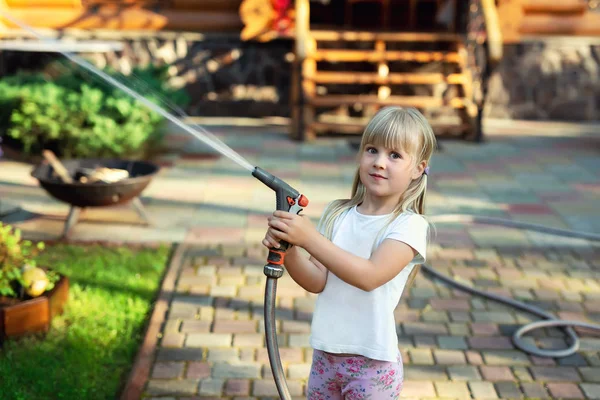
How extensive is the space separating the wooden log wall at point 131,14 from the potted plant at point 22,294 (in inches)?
303

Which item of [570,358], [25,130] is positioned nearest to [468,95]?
[25,130]

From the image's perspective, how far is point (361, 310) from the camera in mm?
2475

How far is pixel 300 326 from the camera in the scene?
4457mm

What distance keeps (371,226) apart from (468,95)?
840 centimetres

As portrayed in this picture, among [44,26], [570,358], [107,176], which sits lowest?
[570,358]

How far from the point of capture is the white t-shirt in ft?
8.06

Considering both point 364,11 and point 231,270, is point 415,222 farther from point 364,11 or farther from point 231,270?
point 364,11

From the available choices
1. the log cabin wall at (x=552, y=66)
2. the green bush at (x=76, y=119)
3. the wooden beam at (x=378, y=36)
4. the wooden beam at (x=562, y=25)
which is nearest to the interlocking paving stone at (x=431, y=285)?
the green bush at (x=76, y=119)

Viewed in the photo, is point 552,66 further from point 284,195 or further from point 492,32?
point 284,195

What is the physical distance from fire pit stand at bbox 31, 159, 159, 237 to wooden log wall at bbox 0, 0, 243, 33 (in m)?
5.75

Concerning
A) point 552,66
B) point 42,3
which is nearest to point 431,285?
point 552,66

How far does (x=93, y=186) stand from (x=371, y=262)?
3.61 metres

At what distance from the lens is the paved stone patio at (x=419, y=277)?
12.8 feet

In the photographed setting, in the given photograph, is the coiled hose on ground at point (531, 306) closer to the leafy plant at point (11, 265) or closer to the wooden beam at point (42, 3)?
the leafy plant at point (11, 265)
